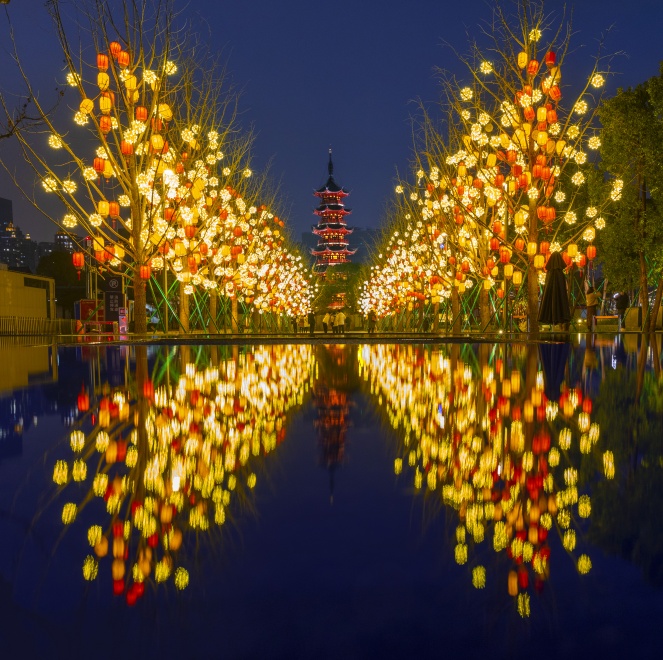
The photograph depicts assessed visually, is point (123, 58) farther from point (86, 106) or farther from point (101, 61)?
point (86, 106)

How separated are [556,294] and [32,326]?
22.1 m

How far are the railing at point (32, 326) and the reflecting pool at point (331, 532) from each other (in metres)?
28.5

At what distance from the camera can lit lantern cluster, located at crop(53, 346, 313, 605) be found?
83.2 inches

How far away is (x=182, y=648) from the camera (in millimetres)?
1519

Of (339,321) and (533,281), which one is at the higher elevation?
(533,281)

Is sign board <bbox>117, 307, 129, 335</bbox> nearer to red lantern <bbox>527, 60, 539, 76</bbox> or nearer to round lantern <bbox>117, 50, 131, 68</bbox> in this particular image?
round lantern <bbox>117, 50, 131, 68</bbox>

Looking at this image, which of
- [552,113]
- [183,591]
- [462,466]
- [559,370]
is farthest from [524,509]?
[552,113]

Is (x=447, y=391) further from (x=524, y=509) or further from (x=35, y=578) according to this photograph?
(x=35, y=578)

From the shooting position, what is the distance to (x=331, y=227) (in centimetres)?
11456

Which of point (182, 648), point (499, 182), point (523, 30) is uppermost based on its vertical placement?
point (523, 30)

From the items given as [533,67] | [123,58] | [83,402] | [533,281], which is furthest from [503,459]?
[533,281]

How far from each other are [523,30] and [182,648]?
2041 cm

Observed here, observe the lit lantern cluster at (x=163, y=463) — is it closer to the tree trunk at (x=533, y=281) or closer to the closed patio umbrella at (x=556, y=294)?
the tree trunk at (x=533, y=281)

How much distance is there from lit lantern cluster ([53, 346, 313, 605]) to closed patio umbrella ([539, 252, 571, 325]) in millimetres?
14554
